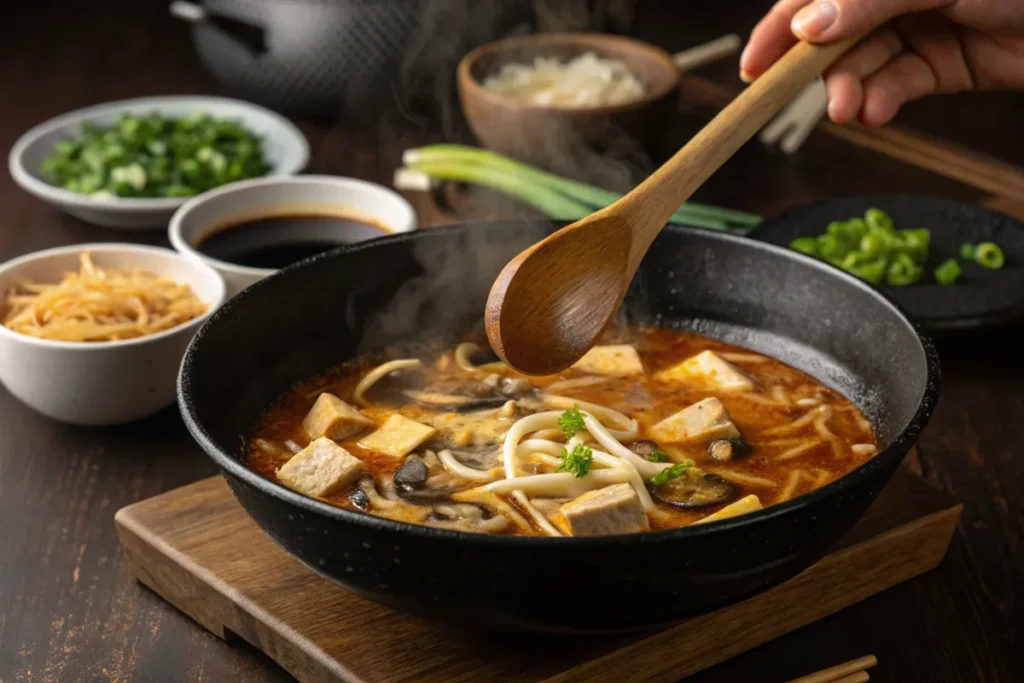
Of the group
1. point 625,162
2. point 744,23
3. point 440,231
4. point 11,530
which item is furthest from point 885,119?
point 744,23

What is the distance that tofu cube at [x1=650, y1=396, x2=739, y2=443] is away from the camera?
2596mm

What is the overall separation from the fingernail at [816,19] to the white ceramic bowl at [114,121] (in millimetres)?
2073

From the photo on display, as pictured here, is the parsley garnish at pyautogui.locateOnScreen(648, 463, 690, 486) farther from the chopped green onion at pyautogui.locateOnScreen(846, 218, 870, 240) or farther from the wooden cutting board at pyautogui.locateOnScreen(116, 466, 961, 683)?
the chopped green onion at pyautogui.locateOnScreen(846, 218, 870, 240)

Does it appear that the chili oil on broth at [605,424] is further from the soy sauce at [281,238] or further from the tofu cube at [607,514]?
the soy sauce at [281,238]

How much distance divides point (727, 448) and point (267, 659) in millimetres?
1031

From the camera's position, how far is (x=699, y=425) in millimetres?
2611

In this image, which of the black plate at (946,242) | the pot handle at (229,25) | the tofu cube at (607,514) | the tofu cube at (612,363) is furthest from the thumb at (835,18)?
the pot handle at (229,25)

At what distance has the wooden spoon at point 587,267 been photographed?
2.40 meters

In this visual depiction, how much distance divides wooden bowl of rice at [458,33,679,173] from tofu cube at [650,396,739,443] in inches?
68.1

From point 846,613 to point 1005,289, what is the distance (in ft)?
Answer: 4.28

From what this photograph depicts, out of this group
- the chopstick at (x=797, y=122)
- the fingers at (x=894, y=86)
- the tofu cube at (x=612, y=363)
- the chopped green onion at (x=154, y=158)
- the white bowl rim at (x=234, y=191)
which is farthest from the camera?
the chopstick at (x=797, y=122)

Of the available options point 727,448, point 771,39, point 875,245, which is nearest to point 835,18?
point 771,39

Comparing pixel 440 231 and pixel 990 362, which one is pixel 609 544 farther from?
pixel 990 362

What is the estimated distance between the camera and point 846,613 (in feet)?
8.25
